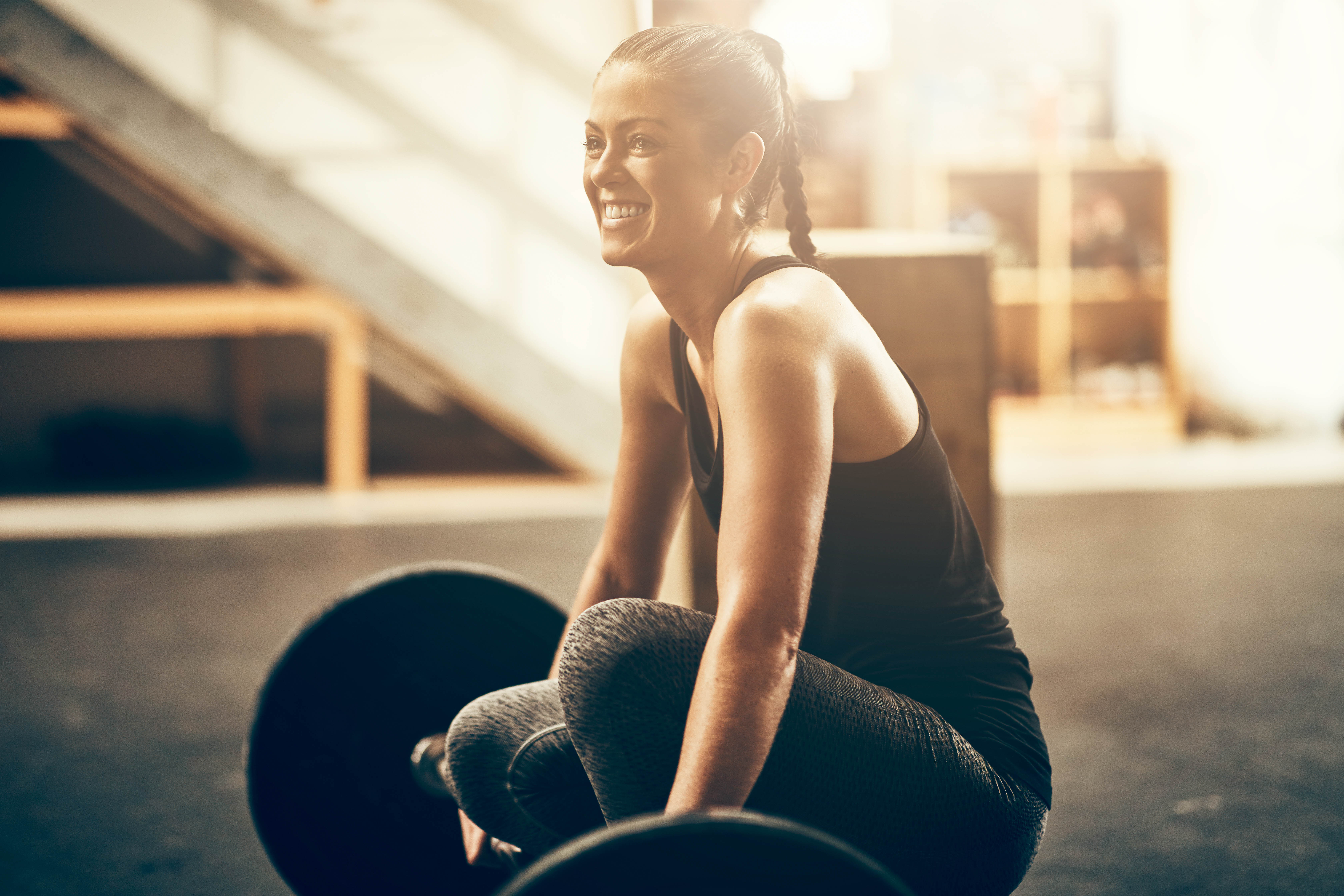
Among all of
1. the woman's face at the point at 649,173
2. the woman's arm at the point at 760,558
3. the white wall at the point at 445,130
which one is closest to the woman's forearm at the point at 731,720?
the woman's arm at the point at 760,558

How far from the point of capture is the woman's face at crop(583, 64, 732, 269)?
79cm

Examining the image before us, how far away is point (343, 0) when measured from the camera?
160 inches

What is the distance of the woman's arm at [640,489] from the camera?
3.29ft

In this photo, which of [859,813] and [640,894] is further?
[859,813]

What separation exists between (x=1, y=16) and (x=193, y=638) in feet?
7.77

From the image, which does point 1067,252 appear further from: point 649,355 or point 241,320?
point 649,355

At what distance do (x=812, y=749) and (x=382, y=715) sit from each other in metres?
0.51

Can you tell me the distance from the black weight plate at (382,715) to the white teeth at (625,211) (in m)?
0.40

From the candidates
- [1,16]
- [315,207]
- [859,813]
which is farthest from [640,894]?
[1,16]

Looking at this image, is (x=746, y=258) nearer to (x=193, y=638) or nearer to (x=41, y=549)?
(x=193, y=638)

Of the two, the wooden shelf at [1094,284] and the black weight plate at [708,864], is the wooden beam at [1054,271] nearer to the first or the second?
the wooden shelf at [1094,284]

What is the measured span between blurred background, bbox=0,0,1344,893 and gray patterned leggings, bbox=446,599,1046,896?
395 mm

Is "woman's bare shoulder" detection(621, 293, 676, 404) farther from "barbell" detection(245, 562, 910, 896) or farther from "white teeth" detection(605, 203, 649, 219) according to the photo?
"barbell" detection(245, 562, 910, 896)

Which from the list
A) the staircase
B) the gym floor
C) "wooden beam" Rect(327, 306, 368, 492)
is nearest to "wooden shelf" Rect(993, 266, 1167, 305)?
the gym floor
